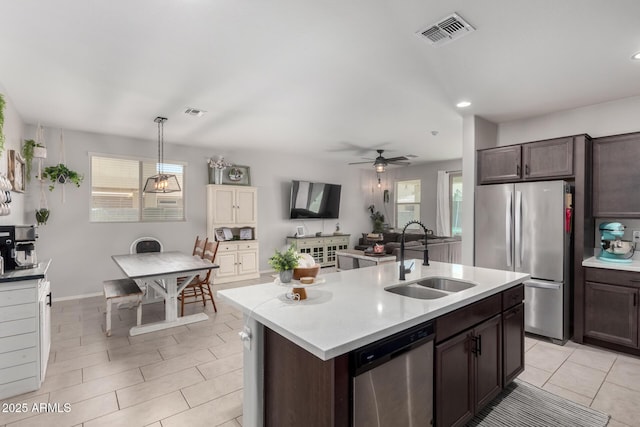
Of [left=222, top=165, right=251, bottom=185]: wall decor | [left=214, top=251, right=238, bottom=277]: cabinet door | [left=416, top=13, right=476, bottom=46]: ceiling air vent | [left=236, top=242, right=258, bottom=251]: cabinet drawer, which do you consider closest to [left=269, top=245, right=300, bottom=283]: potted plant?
[left=416, top=13, right=476, bottom=46]: ceiling air vent

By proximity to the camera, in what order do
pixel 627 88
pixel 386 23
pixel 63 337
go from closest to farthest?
pixel 386 23 < pixel 627 88 < pixel 63 337

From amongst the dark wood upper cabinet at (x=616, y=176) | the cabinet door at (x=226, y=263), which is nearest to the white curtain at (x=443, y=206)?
the dark wood upper cabinet at (x=616, y=176)

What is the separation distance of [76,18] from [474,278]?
330cm

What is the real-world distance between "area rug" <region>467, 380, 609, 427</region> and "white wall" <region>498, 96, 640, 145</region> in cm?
294

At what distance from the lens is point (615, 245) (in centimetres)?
334

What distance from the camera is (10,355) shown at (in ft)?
7.77

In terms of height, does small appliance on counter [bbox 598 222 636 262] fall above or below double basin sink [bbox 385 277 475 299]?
above

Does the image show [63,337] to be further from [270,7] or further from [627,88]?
[627,88]

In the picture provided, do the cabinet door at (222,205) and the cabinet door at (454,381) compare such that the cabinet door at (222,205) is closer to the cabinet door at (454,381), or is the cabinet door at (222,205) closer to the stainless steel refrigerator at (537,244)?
the stainless steel refrigerator at (537,244)

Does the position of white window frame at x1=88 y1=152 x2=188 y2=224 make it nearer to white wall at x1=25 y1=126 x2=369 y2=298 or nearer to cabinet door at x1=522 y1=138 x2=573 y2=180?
white wall at x1=25 y1=126 x2=369 y2=298

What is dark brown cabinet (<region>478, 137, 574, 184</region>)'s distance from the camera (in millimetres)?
3443

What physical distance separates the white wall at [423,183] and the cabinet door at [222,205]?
4337mm

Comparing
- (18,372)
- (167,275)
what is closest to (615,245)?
(167,275)

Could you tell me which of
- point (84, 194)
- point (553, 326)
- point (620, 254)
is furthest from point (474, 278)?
point (84, 194)
